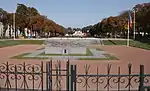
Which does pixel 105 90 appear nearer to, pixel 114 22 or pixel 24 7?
pixel 114 22

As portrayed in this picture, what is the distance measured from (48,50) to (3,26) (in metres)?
67.9

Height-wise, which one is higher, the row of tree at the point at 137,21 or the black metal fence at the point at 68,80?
the row of tree at the point at 137,21

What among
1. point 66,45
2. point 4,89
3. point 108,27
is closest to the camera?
point 4,89

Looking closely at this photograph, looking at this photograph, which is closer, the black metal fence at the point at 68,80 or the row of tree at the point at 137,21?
the black metal fence at the point at 68,80

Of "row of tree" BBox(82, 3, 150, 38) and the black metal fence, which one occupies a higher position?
"row of tree" BBox(82, 3, 150, 38)

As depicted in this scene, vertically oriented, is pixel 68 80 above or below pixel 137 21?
below

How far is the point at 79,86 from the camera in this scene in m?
10.7

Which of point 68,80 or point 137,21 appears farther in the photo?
point 137,21

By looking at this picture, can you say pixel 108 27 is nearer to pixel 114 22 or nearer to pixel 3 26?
pixel 114 22

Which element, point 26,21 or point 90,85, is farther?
point 26,21

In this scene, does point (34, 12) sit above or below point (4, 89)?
above

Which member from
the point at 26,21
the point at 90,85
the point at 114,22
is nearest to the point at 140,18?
the point at 114,22

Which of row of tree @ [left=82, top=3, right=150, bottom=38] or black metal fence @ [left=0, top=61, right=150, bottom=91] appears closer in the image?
black metal fence @ [left=0, top=61, right=150, bottom=91]

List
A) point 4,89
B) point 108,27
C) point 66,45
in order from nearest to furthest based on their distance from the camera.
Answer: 1. point 4,89
2. point 66,45
3. point 108,27
